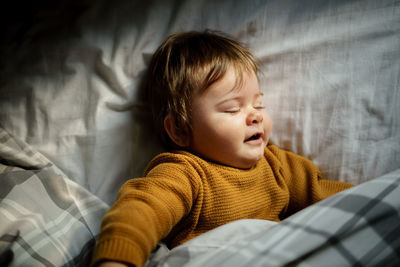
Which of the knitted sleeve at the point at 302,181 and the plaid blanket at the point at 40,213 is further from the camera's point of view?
the knitted sleeve at the point at 302,181

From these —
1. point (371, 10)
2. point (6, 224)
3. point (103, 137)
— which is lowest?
point (6, 224)

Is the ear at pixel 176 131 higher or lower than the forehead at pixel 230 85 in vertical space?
lower

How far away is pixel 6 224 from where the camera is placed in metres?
0.61

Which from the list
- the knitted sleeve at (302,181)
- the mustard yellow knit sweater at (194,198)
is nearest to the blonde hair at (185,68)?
the mustard yellow knit sweater at (194,198)

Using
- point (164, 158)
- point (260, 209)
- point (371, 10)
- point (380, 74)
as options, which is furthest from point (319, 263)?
point (371, 10)

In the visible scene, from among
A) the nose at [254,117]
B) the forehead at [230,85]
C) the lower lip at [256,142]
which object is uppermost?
the forehead at [230,85]

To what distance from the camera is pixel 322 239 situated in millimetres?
Result: 495

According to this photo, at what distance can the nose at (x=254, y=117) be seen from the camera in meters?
0.72

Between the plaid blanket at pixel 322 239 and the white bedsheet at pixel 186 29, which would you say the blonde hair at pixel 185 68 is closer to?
the white bedsheet at pixel 186 29

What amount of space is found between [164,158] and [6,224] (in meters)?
0.34

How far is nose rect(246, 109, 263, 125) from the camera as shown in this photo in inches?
28.3

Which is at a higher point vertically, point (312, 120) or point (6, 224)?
point (312, 120)

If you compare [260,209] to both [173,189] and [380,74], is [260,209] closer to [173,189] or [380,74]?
[173,189]

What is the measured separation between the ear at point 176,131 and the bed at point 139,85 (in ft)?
0.35
